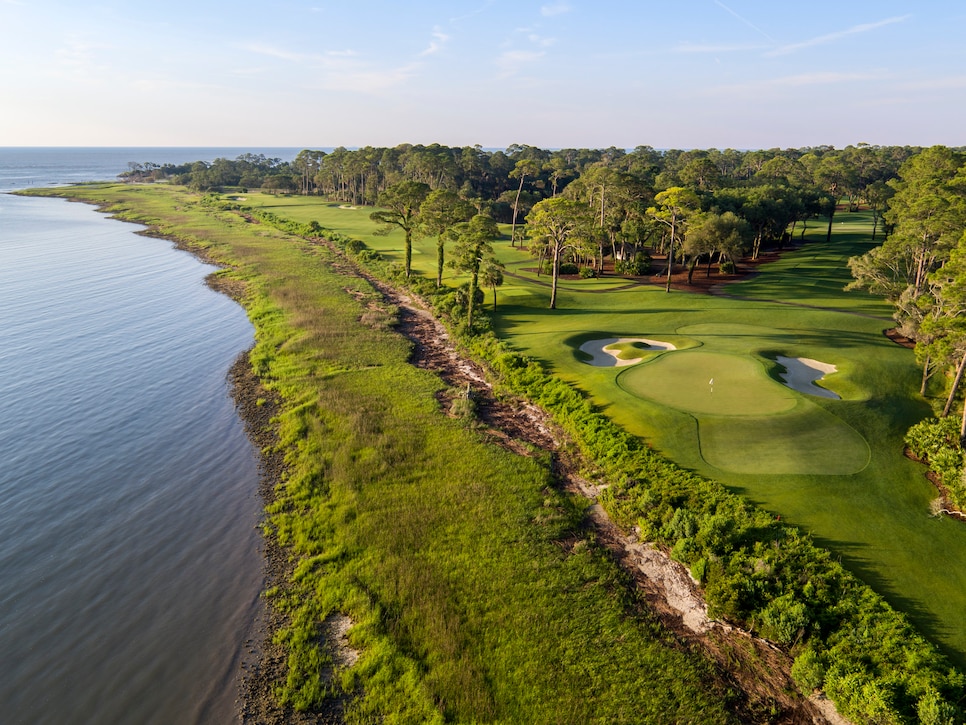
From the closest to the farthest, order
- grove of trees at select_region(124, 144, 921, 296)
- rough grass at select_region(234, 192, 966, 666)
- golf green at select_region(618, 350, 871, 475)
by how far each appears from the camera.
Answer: rough grass at select_region(234, 192, 966, 666)
golf green at select_region(618, 350, 871, 475)
grove of trees at select_region(124, 144, 921, 296)

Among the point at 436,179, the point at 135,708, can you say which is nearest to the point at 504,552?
the point at 135,708

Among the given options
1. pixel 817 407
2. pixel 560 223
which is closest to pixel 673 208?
pixel 560 223

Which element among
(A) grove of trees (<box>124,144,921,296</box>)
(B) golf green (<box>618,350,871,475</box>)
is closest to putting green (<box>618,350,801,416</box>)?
(B) golf green (<box>618,350,871,475</box>)

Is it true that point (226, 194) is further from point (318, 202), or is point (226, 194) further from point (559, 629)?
point (559, 629)

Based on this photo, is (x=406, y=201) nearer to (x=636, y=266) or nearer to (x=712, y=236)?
(x=636, y=266)

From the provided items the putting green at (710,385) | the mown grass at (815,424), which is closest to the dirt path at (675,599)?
the mown grass at (815,424)

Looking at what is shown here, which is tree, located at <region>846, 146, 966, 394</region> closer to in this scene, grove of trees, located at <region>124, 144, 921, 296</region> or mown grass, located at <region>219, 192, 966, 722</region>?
mown grass, located at <region>219, 192, 966, 722</region>

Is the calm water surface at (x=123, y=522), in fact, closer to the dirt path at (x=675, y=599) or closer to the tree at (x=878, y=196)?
the dirt path at (x=675, y=599)
